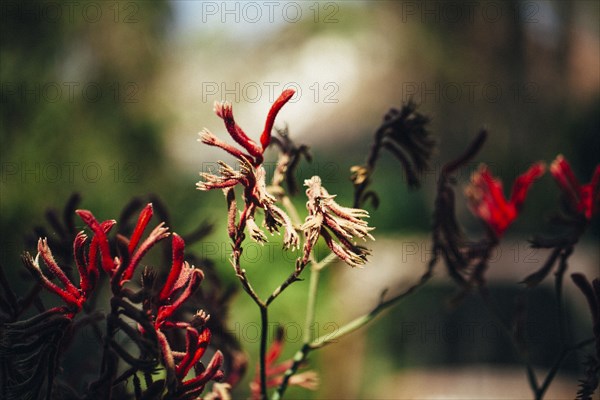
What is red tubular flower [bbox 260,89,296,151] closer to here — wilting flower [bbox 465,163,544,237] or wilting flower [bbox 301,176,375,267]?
wilting flower [bbox 301,176,375,267]

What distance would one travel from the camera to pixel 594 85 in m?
3.55

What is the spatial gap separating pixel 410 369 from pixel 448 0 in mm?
3122

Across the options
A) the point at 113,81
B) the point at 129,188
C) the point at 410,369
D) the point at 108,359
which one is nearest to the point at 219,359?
the point at 108,359

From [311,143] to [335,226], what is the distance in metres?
2.94

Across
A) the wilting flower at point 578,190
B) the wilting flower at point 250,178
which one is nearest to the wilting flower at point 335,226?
the wilting flower at point 250,178

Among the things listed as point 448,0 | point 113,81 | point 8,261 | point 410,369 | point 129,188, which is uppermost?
point 448,0

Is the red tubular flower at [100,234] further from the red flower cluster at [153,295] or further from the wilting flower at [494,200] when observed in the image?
the wilting flower at [494,200]

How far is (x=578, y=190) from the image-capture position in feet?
1.61

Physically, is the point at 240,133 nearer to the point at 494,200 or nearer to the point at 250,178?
the point at 250,178

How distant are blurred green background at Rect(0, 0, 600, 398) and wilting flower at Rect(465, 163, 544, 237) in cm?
5

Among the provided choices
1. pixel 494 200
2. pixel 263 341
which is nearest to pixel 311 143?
pixel 494 200

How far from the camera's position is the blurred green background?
138 cm

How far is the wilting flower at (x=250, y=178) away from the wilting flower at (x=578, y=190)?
0.24m

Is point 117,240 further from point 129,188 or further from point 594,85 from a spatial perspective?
point 594,85
